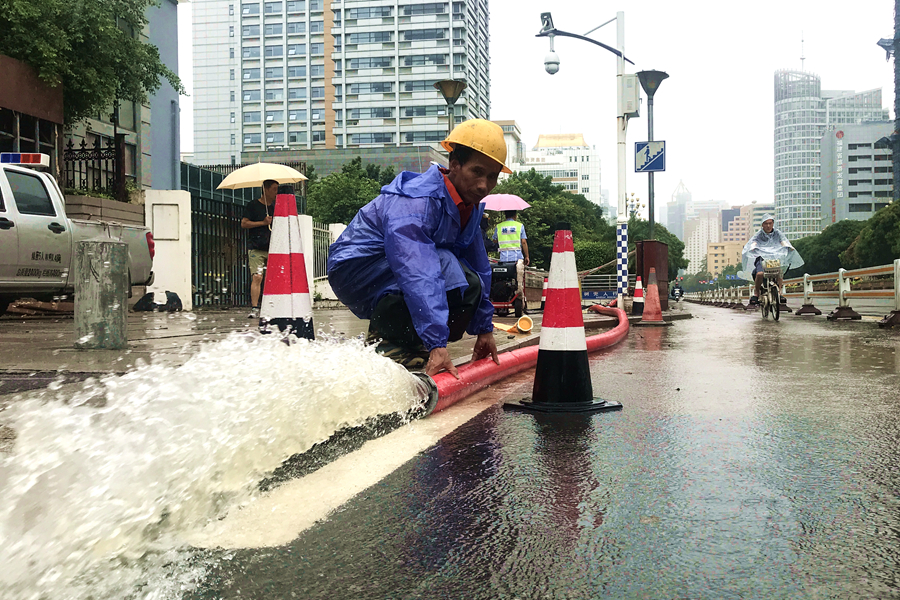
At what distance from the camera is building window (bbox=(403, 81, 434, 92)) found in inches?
4510

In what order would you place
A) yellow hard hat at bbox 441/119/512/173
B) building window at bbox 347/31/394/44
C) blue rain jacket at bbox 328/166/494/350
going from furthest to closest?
1. building window at bbox 347/31/394/44
2. yellow hard hat at bbox 441/119/512/173
3. blue rain jacket at bbox 328/166/494/350

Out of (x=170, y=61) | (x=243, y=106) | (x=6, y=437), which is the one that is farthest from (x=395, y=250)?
(x=243, y=106)

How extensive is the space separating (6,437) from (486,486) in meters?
1.96

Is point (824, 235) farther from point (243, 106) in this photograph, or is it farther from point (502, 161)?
point (502, 161)

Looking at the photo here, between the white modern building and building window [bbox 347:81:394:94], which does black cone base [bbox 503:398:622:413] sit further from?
the white modern building

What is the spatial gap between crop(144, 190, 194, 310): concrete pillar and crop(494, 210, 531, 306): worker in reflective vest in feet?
21.1

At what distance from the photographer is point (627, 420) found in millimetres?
4152

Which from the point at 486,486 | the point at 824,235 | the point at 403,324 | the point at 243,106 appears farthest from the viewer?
the point at 243,106

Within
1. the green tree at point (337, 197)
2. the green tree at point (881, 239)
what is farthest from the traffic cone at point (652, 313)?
the green tree at point (337, 197)

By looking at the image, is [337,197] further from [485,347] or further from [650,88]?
[485,347]

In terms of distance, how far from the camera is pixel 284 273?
5.04m

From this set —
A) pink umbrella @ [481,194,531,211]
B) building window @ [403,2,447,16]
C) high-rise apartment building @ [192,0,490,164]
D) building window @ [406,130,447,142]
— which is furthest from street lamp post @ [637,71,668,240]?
building window @ [403,2,447,16]

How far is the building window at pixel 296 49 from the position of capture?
122 m

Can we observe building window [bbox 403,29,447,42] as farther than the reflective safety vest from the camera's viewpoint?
Yes
